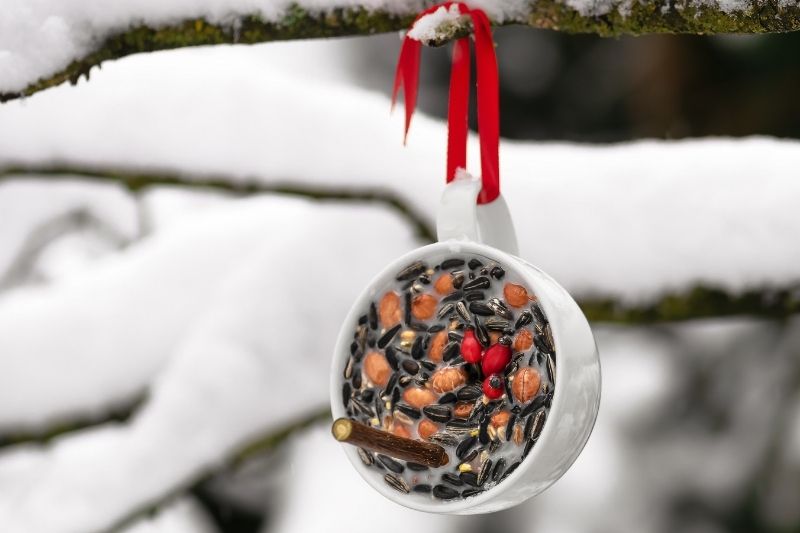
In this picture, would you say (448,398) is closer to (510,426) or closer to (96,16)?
(510,426)

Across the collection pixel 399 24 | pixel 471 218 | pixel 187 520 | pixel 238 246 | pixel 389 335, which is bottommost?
pixel 187 520

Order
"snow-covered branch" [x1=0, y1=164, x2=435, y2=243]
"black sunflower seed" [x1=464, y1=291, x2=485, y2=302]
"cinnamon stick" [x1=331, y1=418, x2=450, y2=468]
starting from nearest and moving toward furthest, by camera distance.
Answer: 1. "cinnamon stick" [x1=331, y1=418, x2=450, y2=468]
2. "black sunflower seed" [x1=464, y1=291, x2=485, y2=302]
3. "snow-covered branch" [x1=0, y1=164, x2=435, y2=243]

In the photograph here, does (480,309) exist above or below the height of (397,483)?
above

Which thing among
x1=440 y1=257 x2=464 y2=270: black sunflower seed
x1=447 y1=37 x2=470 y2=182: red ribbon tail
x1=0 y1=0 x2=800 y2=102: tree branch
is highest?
x1=0 y1=0 x2=800 y2=102: tree branch

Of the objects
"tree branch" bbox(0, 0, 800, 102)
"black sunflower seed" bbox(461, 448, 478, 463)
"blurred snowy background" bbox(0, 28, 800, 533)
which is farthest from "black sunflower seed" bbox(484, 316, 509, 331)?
"blurred snowy background" bbox(0, 28, 800, 533)

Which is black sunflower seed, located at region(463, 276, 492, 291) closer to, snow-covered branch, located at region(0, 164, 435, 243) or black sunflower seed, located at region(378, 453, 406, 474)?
black sunflower seed, located at region(378, 453, 406, 474)

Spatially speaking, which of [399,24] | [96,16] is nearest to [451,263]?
[399,24]

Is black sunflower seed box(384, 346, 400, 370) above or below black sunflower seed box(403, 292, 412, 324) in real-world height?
below

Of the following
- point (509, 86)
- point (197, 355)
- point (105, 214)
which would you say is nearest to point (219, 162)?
point (197, 355)
